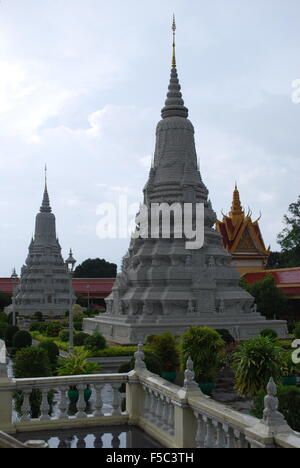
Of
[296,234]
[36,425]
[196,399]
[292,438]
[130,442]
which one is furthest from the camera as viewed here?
[296,234]

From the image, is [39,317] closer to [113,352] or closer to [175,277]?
[175,277]

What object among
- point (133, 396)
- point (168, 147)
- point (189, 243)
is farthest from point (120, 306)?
point (133, 396)

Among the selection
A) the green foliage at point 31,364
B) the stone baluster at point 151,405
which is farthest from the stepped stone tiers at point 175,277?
the stone baluster at point 151,405

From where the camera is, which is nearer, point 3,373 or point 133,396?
point 3,373

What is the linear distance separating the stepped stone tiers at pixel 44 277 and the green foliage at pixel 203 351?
43.7 m

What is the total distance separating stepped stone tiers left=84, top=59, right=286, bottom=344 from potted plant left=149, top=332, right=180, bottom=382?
11.7 m


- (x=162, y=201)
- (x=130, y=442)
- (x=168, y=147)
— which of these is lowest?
(x=130, y=442)

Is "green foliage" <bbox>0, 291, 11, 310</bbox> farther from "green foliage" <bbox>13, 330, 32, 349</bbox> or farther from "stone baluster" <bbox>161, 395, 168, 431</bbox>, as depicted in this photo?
"stone baluster" <bbox>161, 395, 168, 431</bbox>

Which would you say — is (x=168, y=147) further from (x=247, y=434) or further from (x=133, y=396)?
(x=247, y=434)

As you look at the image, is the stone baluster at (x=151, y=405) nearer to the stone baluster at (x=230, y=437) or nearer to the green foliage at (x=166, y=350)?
the stone baluster at (x=230, y=437)

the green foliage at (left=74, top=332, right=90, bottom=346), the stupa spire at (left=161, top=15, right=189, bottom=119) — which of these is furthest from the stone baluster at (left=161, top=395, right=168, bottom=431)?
the stupa spire at (left=161, top=15, right=189, bottom=119)

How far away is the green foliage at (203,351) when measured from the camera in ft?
59.1
